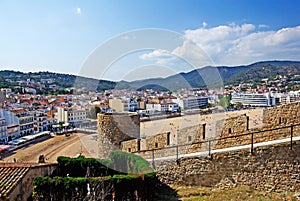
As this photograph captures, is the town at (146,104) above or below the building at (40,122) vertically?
above

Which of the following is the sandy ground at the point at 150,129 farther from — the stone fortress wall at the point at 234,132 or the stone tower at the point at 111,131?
the stone tower at the point at 111,131

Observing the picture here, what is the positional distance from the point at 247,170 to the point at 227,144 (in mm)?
1743

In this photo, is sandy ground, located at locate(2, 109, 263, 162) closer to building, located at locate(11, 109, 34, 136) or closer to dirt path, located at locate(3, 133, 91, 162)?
dirt path, located at locate(3, 133, 91, 162)

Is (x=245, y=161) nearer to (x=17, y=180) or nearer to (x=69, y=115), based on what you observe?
(x=17, y=180)

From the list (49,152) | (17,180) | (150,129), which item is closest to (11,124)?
(49,152)

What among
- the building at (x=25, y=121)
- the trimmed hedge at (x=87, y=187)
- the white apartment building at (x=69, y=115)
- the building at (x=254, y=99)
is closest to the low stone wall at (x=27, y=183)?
the trimmed hedge at (x=87, y=187)

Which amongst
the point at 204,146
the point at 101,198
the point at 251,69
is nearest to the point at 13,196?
the point at 101,198

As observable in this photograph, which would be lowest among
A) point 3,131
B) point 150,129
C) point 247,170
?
point 3,131

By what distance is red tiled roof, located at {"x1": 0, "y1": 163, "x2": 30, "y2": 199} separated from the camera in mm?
6148

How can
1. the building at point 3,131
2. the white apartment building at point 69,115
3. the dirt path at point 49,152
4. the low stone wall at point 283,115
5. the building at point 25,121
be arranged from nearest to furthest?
the low stone wall at point 283,115
the dirt path at point 49,152
the building at point 3,131
the building at point 25,121
the white apartment building at point 69,115

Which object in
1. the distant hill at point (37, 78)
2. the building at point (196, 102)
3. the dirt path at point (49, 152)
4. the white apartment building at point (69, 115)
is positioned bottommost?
the dirt path at point (49, 152)

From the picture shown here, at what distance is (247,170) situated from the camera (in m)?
6.36

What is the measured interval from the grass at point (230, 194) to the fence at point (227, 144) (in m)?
0.82

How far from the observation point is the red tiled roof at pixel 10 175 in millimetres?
6148
